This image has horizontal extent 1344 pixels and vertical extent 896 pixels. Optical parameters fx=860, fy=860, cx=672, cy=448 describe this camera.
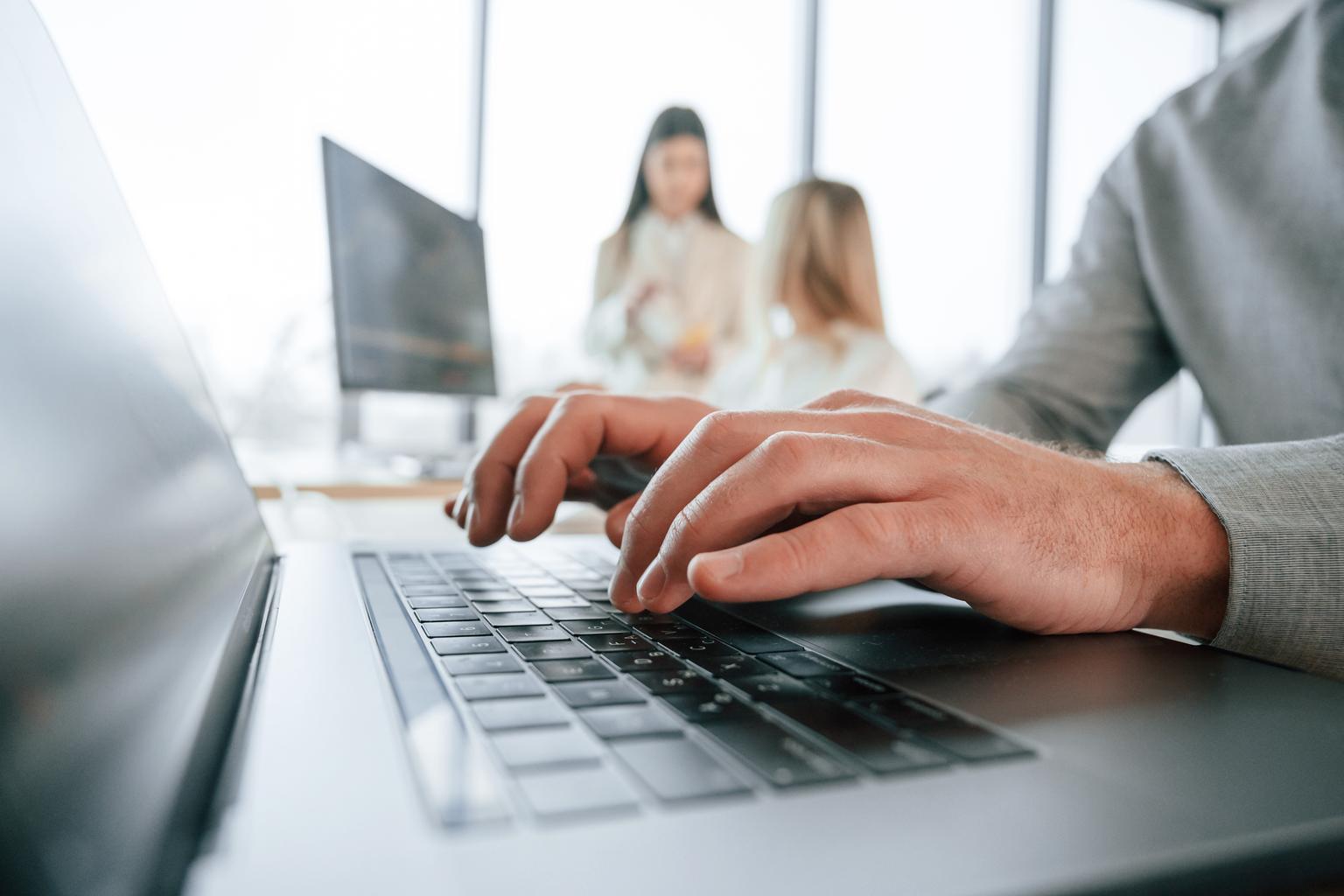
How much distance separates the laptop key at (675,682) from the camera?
0.25 metres

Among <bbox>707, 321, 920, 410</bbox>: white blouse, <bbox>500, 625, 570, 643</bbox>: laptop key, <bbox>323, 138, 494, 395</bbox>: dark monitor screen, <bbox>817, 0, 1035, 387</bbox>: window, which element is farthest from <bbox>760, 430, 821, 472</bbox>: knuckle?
<bbox>817, 0, 1035, 387</bbox>: window

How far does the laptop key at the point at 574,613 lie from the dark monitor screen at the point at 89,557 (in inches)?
4.6

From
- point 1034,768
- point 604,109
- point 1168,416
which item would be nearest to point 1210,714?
point 1034,768

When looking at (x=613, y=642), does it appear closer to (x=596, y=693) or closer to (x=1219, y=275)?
(x=596, y=693)

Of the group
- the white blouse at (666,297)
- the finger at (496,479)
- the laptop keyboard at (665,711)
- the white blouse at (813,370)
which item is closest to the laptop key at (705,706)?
the laptop keyboard at (665,711)

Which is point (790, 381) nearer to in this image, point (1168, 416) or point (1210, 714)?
point (1210, 714)

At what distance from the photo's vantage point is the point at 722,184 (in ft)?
9.73

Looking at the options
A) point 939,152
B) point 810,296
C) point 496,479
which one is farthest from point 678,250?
point 496,479

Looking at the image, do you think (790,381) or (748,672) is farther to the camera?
(790,381)

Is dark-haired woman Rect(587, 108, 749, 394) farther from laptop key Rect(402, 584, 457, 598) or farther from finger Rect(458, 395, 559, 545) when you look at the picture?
laptop key Rect(402, 584, 457, 598)

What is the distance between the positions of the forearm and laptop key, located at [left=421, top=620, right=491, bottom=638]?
0.99ft

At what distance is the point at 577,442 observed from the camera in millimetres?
521

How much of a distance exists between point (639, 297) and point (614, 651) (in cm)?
188

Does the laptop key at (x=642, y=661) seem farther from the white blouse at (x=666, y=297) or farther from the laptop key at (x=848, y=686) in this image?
the white blouse at (x=666, y=297)
